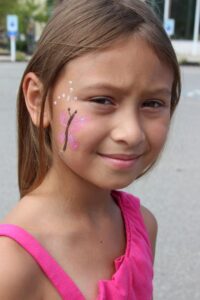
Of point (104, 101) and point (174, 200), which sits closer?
point (104, 101)

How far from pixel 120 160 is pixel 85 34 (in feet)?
0.91

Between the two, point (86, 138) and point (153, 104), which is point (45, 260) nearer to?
point (86, 138)

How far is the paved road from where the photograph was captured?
282 cm

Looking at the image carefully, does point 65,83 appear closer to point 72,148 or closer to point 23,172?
point 72,148

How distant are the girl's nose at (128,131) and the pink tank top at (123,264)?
0.28m

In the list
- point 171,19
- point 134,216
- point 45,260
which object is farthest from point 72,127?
point 171,19

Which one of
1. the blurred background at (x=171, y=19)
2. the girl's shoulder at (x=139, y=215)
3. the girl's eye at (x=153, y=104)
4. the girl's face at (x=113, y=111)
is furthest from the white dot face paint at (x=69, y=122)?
the blurred background at (x=171, y=19)

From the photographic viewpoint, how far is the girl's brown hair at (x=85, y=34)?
1049mm

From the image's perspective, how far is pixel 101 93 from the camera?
103cm

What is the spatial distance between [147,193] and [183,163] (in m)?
0.96

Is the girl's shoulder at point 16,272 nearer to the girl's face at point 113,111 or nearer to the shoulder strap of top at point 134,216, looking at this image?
the girl's face at point 113,111

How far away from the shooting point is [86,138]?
3.46 feet

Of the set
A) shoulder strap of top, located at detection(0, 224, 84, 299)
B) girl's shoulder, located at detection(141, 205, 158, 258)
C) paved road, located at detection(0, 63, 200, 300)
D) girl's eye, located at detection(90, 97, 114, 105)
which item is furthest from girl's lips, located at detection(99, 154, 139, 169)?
paved road, located at detection(0, 63, 200, 300)

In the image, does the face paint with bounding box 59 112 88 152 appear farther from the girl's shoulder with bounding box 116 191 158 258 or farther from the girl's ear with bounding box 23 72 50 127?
the girl's shoulder with bounding box 116 191 158 258
